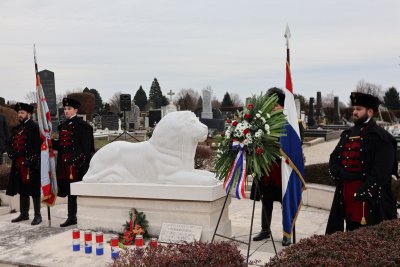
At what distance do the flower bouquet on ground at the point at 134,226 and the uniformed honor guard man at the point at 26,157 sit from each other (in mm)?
1947

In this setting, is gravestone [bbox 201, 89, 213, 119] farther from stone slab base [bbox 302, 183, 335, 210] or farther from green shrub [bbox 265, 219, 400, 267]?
green shrub [bbox 265, 219, 400, 267]

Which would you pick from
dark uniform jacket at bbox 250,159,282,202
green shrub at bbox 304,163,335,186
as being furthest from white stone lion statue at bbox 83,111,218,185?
Result: green shrub at bbox 304,163,335,186

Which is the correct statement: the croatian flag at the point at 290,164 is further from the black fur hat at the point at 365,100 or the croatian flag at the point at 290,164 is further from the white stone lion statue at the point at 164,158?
the white stone lion statue at the point at 164,158

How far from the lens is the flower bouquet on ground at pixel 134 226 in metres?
5.73

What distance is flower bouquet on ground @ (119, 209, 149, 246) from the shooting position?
18.8 feet

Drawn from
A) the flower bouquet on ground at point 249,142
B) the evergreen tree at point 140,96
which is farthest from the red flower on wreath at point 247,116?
the evergreen tree at point 140,96

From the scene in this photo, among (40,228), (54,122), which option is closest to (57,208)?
(40,228)

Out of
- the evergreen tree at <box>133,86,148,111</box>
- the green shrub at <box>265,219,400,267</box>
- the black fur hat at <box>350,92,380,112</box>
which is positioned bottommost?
the green shrub at <box>265,219,400,267</box>

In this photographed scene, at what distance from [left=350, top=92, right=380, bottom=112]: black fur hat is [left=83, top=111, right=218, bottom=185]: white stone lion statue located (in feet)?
6.94

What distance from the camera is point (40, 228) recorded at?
22.0 feet

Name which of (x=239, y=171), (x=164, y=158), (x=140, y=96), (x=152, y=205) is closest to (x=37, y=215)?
(x=152, y=205)

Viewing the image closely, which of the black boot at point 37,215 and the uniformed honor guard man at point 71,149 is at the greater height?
the uniformed honor guard man at point 71,149

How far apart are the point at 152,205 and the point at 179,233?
607mm

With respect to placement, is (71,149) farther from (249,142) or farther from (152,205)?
Result: (249,142)
